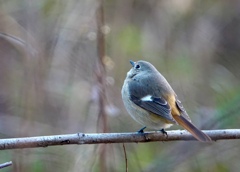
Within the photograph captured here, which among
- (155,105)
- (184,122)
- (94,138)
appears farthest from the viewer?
(155,105)

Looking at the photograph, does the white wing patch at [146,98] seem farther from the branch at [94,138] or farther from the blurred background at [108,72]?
the branch at [94,138]

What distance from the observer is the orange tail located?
3.37 m

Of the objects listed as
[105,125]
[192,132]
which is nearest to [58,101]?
[105,125]

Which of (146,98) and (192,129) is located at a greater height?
(146,98)

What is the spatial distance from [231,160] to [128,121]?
3.73ft

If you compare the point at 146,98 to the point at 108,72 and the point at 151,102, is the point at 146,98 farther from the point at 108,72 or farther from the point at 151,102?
the point at 108,72

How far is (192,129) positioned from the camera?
3523mm

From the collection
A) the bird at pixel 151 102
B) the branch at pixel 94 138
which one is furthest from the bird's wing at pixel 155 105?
the branch at pixel 94 138

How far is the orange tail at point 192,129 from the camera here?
11.0 feet

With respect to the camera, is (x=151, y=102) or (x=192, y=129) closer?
(x=192, y=129)

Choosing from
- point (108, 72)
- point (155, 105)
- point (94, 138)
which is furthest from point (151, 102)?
point (108, 72)

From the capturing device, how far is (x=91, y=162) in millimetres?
4352

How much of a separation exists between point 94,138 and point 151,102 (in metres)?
1.05

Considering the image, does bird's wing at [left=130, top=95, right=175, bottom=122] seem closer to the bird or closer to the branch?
the bird
